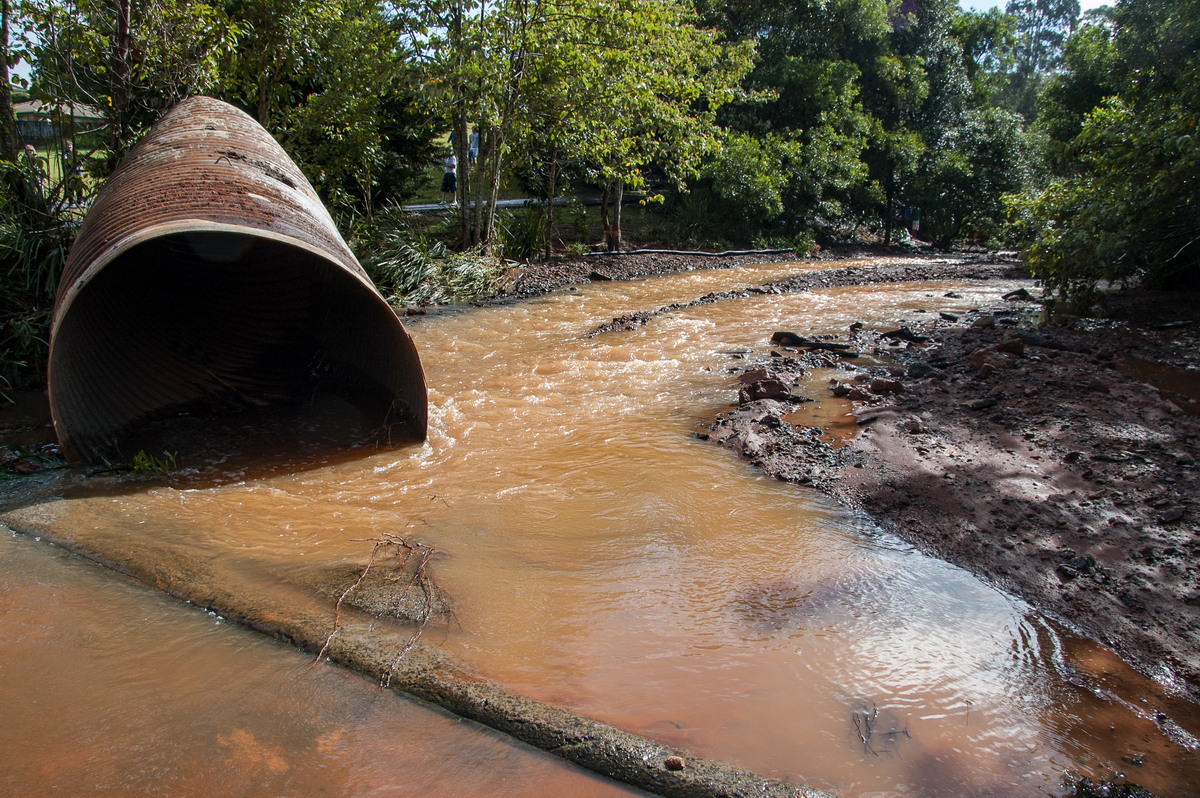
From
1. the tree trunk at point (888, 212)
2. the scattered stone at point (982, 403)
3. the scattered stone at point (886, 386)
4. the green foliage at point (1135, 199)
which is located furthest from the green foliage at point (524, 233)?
the tree trunk at point (888, 212)

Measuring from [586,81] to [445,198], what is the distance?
860cm

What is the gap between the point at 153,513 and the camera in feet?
14.4

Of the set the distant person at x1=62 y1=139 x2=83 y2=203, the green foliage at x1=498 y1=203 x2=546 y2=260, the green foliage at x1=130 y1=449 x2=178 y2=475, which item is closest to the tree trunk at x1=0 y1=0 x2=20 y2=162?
the distant person at x1=62 y1=139 x2=83 y2=203

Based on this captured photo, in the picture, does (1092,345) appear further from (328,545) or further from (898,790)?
(328,545)

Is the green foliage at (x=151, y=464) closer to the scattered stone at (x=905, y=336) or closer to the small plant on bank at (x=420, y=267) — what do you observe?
the small plant on bank at (x=420, y=267)

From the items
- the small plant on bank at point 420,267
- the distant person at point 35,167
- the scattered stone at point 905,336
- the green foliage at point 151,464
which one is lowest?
the green foliage at point 151,464

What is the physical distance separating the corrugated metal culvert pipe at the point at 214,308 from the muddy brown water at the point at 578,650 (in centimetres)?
78

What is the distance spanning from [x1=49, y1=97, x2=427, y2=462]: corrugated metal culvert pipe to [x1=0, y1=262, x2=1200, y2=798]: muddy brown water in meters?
0.78

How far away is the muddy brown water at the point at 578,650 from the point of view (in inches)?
102

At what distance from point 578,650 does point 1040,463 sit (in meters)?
3.57

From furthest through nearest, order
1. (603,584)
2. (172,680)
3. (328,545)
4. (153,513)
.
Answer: (153,513)
(328,545)
(603,584)
(172,680)

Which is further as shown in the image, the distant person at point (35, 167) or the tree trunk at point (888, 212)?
the tree trunk at point (888, 212)

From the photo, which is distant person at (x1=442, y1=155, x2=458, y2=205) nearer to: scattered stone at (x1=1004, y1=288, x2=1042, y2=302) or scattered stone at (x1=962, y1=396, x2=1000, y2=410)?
scattered stone at (x1=1004, y1=288, x2=1042, y2=302)

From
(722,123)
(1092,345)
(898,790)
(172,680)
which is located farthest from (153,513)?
(722,123)
